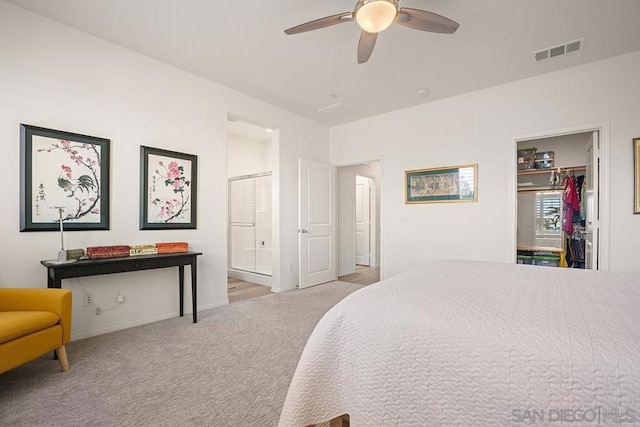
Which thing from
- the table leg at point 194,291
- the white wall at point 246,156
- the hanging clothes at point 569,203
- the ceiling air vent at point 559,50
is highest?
the ceiling air vent at point 559,50

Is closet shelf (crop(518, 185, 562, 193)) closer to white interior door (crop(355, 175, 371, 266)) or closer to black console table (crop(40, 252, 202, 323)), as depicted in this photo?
white interior door (crop(355, 175, 371, 266))

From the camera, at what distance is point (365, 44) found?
2207mm

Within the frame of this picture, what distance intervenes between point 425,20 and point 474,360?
6.79 ft

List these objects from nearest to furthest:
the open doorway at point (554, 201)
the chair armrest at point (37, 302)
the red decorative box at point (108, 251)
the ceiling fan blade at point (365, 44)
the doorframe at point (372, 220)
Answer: the chair armrest at point (37, 302) → the ceiling fan blade at point (365, 44) → the red decorative box at point (108, 251) → the open doorway at point (554, 201) → the doorframe at point (372, 220)

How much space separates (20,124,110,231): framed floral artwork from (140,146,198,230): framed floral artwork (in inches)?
13.0

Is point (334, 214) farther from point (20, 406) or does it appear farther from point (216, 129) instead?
point (20, 406)

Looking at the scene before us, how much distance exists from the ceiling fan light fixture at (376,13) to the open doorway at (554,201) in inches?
134

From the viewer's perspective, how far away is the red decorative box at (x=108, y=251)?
95.2 inches

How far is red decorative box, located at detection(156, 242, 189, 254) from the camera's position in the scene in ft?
9.36

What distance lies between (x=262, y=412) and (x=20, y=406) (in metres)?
1.36

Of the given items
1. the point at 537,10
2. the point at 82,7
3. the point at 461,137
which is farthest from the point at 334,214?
the point at 82,7

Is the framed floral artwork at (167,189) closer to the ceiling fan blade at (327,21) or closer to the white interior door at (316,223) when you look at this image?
the white interior door at (316,223)
